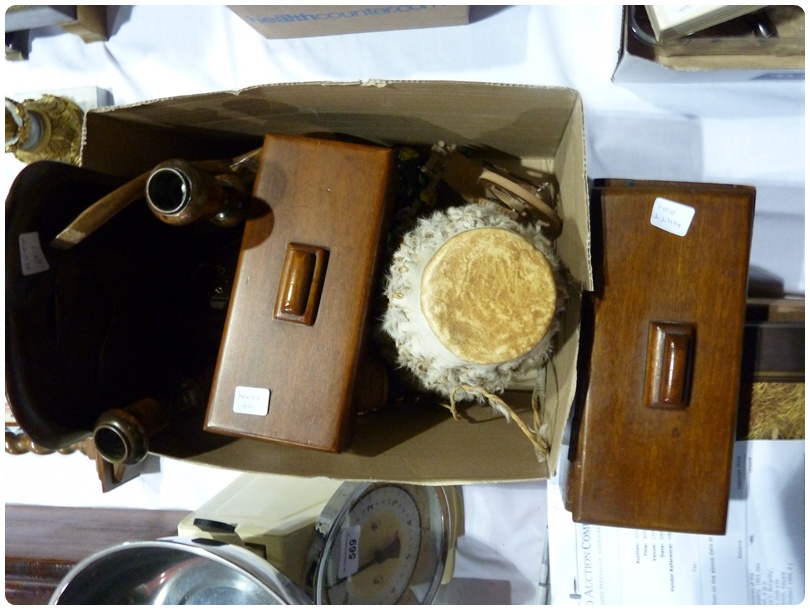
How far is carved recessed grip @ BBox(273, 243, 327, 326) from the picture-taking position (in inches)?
24.2

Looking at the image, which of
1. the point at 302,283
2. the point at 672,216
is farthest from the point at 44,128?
the point at 672,216

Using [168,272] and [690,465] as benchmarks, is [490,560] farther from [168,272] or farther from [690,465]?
[168,272]

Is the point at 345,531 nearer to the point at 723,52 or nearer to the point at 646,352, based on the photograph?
the point at 646,352

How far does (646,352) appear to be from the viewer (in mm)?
608

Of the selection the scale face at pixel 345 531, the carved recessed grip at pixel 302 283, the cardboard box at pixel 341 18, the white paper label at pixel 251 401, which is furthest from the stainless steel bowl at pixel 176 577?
the cardboard box at pixel 341 18

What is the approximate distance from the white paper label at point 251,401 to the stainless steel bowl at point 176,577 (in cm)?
16

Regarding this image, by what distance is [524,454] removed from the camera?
2.24 ft

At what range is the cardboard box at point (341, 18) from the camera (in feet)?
2.51

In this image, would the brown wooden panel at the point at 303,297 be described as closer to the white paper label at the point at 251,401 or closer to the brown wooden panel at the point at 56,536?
the white paper label at the point at 251,401

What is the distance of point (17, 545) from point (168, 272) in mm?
598

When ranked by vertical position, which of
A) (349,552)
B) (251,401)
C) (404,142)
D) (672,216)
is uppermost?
(404,142)

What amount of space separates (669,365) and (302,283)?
1.39 feet

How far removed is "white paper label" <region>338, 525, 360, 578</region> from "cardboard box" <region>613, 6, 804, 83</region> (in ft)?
2.50

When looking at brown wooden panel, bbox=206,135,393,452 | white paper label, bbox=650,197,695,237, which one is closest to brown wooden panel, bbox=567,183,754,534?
white paper label, bbox=650,197,695,237
